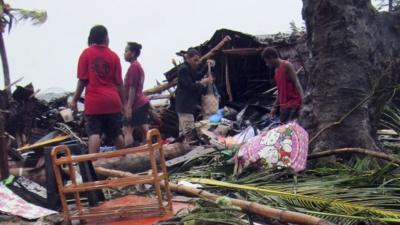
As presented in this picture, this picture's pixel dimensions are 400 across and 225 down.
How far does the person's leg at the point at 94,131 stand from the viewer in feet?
19.8

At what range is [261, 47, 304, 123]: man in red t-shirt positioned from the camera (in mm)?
7172

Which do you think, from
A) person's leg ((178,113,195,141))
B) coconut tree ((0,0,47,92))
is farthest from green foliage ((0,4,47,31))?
person's leg ((178,113,195,141))

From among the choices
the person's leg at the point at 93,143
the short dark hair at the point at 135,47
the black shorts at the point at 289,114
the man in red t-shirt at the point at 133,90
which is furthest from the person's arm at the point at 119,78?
the black shorts at the point at 289,114

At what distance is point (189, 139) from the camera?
8.20m

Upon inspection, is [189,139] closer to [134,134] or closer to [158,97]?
[134,134]

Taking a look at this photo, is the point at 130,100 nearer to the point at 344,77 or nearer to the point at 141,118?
the point at 141,118

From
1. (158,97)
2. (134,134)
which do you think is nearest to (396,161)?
(134,134)

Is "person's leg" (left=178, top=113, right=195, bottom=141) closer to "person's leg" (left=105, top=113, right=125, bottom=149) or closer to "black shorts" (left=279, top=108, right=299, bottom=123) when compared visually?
"black shorts" (left=279, top=108, right=299, bottom=123)

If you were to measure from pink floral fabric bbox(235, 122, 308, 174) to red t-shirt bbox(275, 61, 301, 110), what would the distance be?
2.38 meters

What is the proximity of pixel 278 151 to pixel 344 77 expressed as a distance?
1.21 meters

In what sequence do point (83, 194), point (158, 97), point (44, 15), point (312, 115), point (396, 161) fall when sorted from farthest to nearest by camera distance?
point (44, 15) < point (158, 97) < point (312, 115) < point (83, 194) < point (396, 161)

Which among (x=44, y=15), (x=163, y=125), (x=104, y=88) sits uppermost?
(x=44, y=15)

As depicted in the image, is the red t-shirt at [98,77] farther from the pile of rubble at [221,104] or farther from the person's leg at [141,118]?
the pile of rubble at [221,104]

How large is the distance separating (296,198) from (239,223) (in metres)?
0.80
